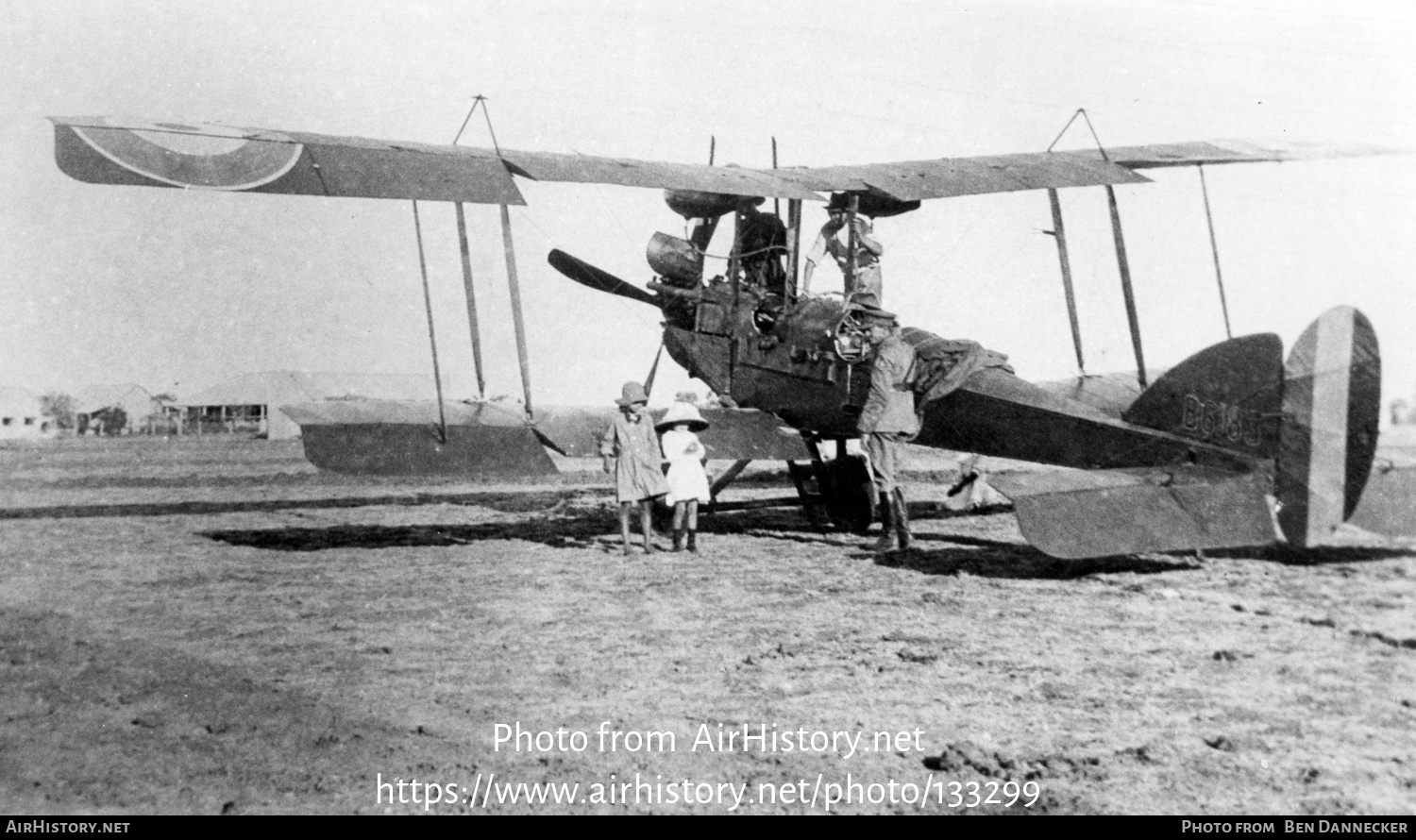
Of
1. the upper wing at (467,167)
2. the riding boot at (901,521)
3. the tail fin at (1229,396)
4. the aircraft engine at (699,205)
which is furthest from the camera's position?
Result: the aircraft engine at (699,205)

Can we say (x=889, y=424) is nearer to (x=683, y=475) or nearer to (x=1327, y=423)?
(x=683, y=475)

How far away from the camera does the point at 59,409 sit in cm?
8088

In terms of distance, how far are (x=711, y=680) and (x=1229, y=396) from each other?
4794mm

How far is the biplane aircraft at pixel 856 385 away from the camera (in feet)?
23.9

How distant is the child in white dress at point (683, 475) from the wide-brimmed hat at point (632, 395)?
1.84 ft

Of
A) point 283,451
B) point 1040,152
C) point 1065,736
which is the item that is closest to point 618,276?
point 1040,152

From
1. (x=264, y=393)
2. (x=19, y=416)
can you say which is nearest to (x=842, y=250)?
(x=264, y=393)

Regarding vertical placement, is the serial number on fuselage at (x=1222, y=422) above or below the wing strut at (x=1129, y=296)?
below

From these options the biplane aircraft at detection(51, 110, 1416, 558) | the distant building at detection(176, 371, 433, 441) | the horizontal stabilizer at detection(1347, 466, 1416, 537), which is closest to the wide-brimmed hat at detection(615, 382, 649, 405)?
the biplane aircraft at detection(51, 110, 1416, 558)

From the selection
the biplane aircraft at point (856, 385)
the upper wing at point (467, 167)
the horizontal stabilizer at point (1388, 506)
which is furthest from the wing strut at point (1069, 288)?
the horizontal stabilizer at point (1388, 506)

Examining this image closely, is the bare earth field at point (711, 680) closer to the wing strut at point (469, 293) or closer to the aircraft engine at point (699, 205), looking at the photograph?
the wing strut at point (469, 293)

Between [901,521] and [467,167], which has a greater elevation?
[467,167]

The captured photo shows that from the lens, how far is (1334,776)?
12.7 feet
